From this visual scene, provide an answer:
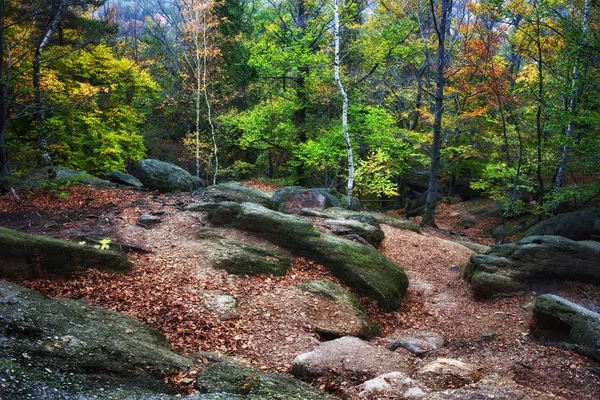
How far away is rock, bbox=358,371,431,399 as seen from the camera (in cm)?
388

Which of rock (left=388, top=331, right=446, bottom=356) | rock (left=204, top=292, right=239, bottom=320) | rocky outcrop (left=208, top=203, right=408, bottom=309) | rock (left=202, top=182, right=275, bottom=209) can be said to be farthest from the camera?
rock (left=202, top=182, right=275, bottom=209)

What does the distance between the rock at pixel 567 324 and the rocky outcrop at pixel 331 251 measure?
113 inches

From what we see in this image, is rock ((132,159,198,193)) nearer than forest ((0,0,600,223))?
No

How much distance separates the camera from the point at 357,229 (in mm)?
11508

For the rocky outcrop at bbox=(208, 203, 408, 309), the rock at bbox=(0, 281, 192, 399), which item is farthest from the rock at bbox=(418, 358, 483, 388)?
the rocky outcrop at bbox=(208, 203, 408, 309)

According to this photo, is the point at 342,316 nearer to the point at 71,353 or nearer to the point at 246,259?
the point at 246,259

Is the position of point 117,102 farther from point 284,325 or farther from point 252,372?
point 252,372

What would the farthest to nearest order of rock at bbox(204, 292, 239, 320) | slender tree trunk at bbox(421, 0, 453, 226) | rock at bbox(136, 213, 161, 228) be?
slender tree trunk at bbox(421, 0, 453, 226), rock at bbox(136, 213, 161, 228), rock at bbox(204, 292, 239, 320)

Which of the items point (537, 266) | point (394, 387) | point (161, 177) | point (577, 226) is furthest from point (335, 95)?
point (394, 387)

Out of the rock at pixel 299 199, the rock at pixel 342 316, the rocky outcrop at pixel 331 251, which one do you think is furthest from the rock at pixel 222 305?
the rock at pixel 299 199

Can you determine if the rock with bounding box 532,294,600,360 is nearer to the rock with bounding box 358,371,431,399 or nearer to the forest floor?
the forest floor

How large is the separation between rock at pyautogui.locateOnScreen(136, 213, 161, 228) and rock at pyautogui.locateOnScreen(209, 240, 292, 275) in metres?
2.10

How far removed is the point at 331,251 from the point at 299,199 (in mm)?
6385

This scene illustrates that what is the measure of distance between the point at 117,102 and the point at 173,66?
13941mm
